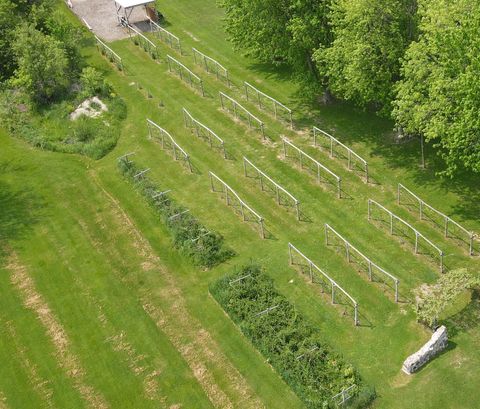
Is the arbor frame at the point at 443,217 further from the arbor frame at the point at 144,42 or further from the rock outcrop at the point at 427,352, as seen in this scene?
the arbor frame at the point at 144,42

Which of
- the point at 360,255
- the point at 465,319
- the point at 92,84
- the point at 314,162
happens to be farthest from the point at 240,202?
the point at 92,84

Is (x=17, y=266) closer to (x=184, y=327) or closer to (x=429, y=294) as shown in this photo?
(x=184, y=327)

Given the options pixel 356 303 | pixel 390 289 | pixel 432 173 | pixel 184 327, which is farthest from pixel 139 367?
pixel 432 173

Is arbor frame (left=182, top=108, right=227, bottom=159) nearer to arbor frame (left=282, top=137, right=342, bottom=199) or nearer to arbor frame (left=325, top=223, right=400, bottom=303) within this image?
arbor frame (left=282, top=137, right=342, bottom=199)

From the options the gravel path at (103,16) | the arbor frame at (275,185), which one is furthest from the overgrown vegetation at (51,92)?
the arbor frame at (275,185)

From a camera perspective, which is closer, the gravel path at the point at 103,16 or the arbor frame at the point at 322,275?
the arbor frame at the point at 322,275

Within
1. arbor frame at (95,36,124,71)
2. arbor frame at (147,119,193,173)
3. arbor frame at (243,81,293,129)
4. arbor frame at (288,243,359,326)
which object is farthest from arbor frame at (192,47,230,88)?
arbor frame at (288,243,359,326)
